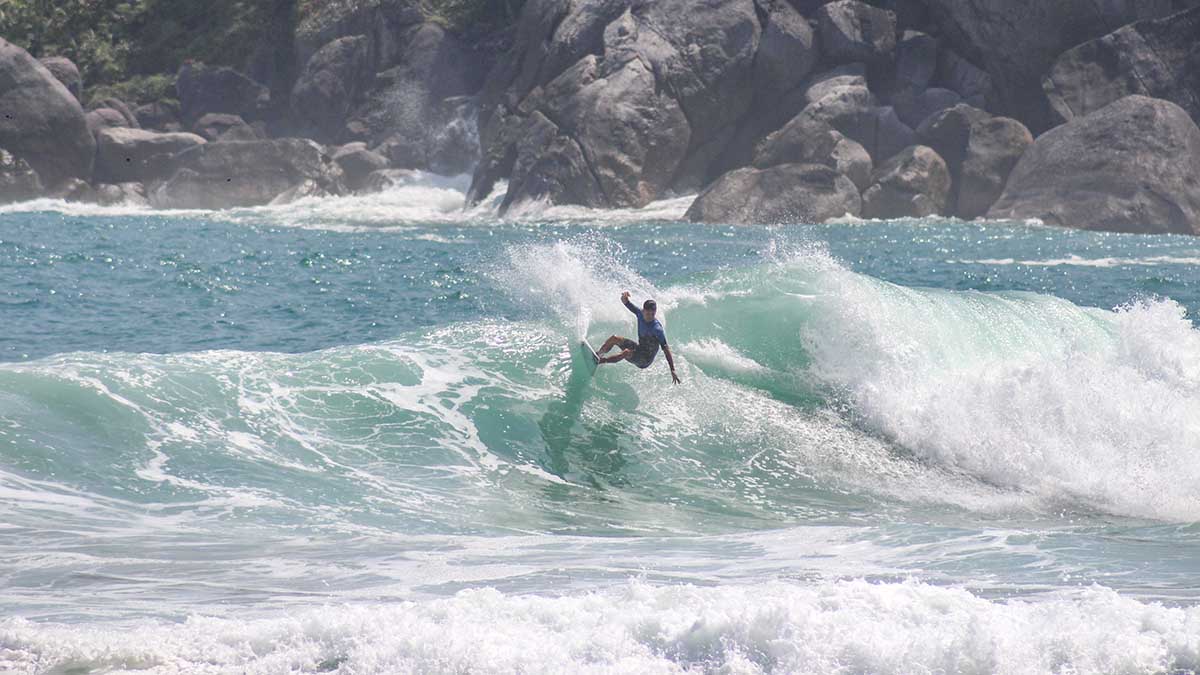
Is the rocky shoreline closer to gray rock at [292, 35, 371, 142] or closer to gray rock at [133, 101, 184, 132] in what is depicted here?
gray rock at [133, 101, 184, 132]

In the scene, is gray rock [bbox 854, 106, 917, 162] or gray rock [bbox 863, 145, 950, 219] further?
gray rock [bbox 854, 106, 917, 162]

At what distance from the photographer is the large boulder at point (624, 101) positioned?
43.4 m

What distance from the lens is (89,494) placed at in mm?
10969

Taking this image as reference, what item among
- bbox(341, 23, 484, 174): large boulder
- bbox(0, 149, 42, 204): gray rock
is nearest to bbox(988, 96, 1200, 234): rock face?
bbox(341, 23, 484, 174): large boulder

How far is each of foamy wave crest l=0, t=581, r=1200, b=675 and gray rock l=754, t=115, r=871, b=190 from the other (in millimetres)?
34809

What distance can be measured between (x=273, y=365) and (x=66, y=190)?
120 feet

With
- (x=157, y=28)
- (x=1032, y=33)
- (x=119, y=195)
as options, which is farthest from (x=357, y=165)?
(x=1032, y=33)

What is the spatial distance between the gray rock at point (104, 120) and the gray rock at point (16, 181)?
402cm

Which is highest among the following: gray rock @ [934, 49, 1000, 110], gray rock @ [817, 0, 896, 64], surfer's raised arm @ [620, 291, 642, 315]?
gray rock @ [817, 0, 896, 64]

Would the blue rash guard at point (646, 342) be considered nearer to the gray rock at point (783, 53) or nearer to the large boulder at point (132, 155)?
the gray rock at point (783, 53)

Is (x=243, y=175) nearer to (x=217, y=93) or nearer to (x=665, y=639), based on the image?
(x=217, y=93)

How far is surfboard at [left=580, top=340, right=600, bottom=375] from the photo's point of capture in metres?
15.0

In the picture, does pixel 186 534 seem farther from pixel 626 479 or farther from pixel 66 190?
pixel 66 190

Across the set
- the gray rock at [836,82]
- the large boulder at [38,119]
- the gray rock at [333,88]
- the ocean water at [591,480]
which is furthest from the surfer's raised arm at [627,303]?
the gray rock at [333,88]
